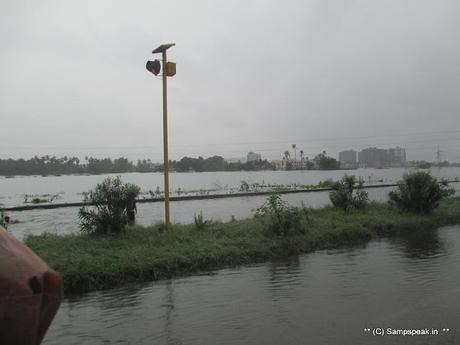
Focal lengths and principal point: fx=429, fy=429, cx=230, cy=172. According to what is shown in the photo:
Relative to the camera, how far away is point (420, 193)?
15297mm

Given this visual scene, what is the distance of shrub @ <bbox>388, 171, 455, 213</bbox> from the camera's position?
15.3m

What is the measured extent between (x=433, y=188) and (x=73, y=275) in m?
13.0

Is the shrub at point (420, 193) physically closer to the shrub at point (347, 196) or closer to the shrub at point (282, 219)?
the shrub at point (347, 196)

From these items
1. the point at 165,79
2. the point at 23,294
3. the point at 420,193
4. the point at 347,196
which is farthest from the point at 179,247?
the point at 420,193

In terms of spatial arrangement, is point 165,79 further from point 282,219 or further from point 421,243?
point 421,243

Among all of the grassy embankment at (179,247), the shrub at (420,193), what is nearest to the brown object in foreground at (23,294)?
the grassy embankment at (179,247)

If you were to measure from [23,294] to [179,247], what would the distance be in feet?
21.4

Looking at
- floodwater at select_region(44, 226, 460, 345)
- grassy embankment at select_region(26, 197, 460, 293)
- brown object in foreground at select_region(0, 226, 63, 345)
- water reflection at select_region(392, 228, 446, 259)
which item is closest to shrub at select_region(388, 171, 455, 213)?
water reflection at select_region(392, 228, 446, 259)

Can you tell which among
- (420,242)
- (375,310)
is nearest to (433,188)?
(420,242)

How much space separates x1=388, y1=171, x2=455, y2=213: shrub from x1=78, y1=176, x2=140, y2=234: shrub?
10035 mm

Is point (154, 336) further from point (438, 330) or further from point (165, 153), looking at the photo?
point (165, 153)

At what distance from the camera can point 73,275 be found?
7008mm

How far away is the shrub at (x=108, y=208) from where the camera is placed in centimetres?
1005

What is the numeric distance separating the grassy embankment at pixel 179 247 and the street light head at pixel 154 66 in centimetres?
397
